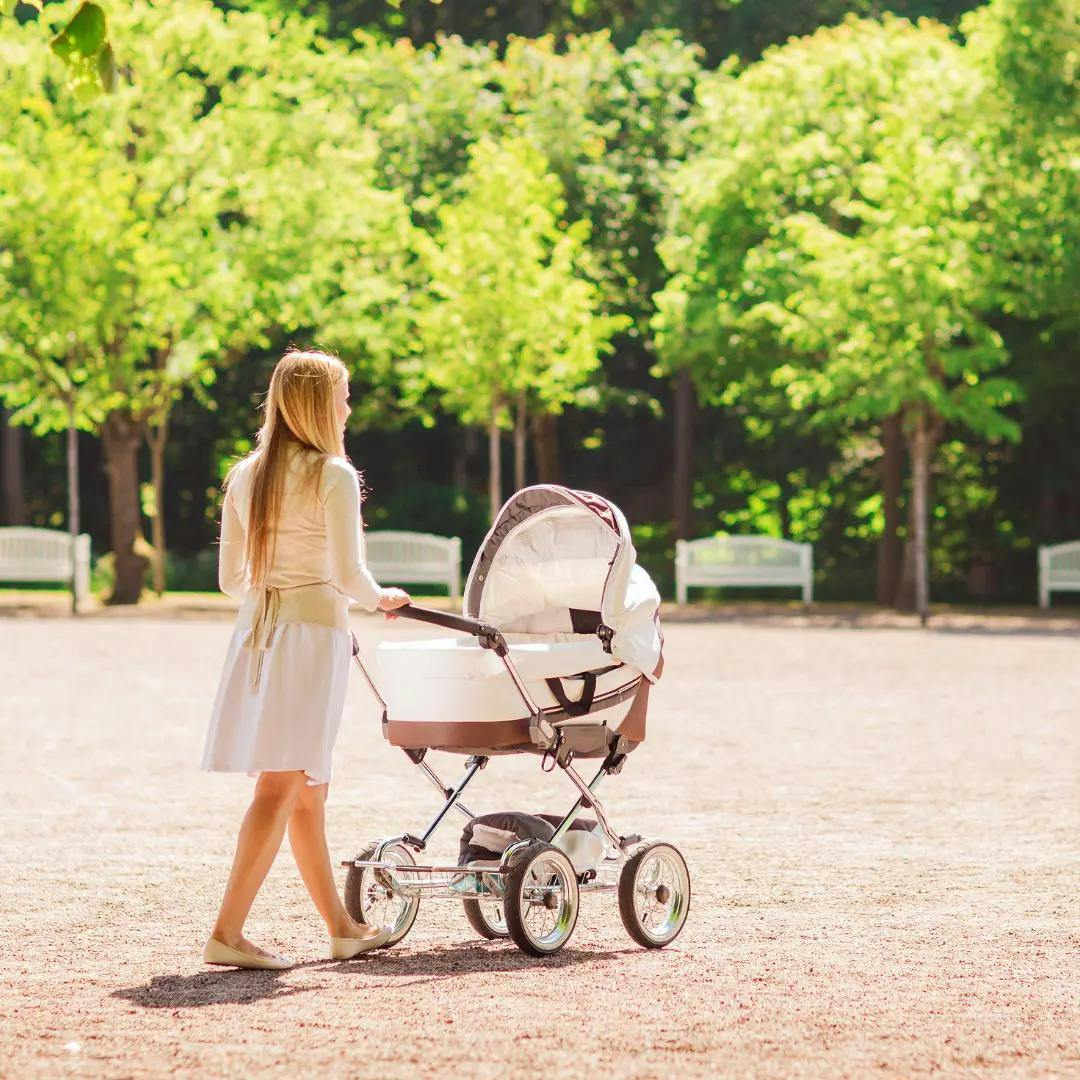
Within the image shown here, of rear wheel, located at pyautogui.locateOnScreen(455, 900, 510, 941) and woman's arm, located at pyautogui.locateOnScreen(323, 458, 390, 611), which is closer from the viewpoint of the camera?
woman's arm, located at pyautogui.locateOnScreen(323, 458, 390, 611)

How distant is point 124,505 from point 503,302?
6.34 m

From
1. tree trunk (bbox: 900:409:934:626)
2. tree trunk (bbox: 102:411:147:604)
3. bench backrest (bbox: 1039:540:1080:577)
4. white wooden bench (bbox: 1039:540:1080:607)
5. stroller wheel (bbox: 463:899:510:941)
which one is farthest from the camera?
tree trunk (bbox: 102:411:147:604)

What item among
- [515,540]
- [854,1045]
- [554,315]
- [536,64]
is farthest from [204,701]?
[536,64]

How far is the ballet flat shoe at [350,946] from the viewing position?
6.37m

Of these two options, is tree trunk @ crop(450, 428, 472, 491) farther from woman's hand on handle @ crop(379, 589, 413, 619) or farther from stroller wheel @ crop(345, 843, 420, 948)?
woman's hand on handle @ crop(379, 589, 413, 619)

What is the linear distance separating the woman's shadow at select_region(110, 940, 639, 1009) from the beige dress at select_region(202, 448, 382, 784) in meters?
0.59

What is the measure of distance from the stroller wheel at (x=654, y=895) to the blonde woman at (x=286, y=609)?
1046 mm

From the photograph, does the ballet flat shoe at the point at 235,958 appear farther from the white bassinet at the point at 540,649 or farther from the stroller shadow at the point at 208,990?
the white bassinet at the point at 540,649

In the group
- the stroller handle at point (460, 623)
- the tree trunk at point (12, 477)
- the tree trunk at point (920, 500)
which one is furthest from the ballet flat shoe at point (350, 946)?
the tree trunk at point (12, 477)

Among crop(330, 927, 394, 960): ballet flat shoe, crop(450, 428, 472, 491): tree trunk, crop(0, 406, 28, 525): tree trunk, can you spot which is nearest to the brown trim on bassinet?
crop(330, 927, 394, 960): ballet flat shoe

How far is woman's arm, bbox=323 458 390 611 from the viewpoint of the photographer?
6.14m

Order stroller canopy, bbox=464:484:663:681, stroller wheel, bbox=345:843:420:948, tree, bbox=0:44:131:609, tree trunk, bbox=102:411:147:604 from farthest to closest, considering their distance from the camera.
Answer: tree trunk, bbox=102:411:147:604, tree, bbox=0:44:131:609, stroller canopy, bbox=464:484:663:681, stroller wheel, bbox=345:843:420:948

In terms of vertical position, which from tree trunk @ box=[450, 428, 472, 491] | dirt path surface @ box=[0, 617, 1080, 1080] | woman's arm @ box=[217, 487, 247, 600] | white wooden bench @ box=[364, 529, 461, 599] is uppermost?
tree trunk @ box=[450, 428, 472, 491]

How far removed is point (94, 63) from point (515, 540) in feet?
9.09
